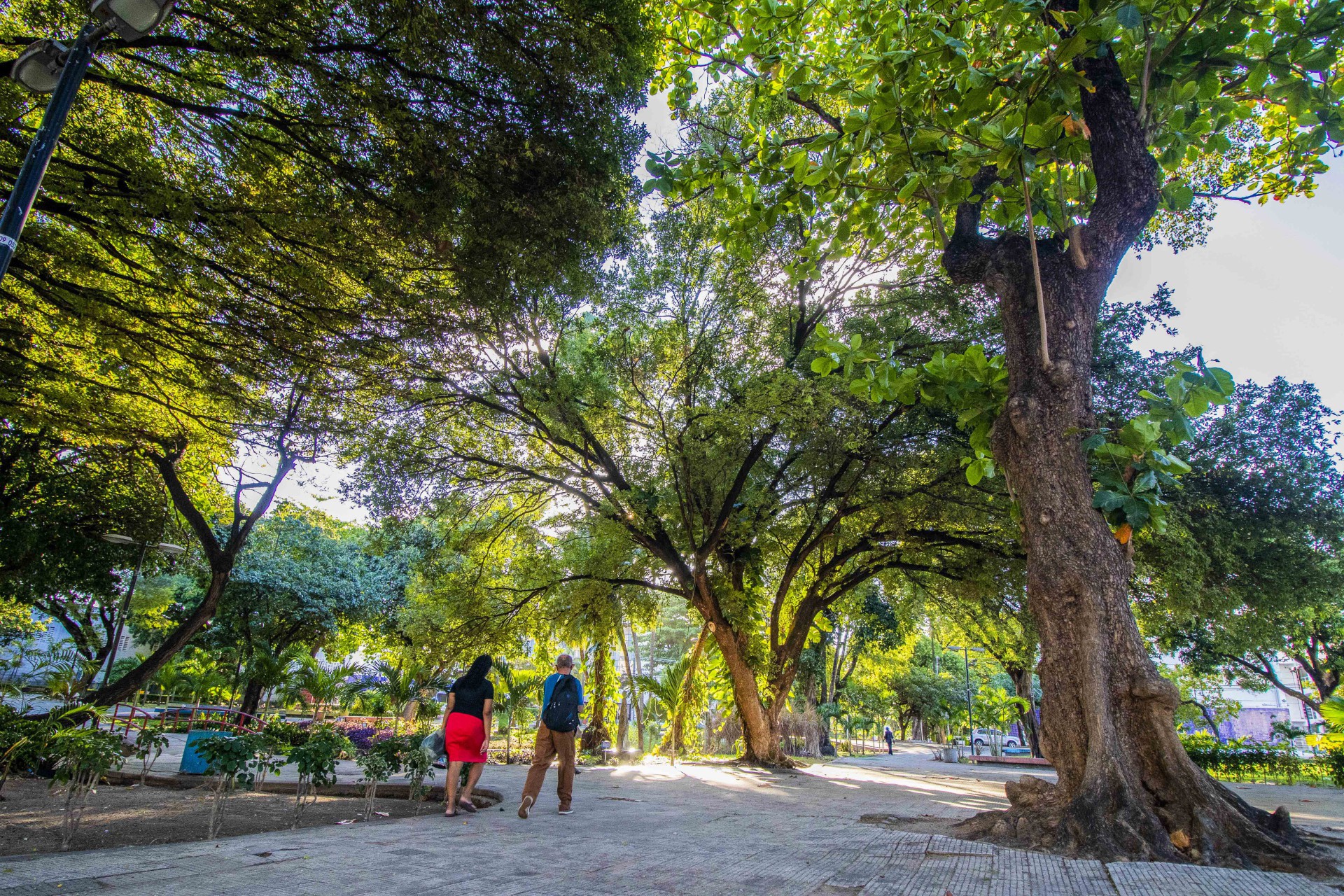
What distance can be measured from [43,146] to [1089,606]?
7.09 metres

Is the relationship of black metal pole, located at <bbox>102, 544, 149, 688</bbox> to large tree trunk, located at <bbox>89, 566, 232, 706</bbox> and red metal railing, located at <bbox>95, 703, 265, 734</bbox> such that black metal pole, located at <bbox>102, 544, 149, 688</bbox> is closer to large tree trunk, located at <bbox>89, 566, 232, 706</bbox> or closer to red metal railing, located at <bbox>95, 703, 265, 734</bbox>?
red metal railing, located at <bbox>95, 703, 265, 734</bbox>

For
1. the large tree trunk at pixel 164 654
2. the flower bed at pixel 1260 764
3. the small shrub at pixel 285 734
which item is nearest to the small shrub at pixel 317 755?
A: the small shrub at pixel 285 734

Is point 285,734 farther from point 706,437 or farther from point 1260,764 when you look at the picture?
point 1260,764

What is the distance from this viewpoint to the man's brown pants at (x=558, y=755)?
6785 mm

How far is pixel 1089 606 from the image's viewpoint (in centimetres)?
460

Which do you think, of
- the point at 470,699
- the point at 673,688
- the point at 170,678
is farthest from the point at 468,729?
the point at 170,678

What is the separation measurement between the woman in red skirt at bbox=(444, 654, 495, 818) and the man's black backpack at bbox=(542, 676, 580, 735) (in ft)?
2.02

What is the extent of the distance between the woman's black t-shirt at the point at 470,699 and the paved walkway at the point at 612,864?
98cm

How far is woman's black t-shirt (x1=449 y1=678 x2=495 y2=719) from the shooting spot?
681cm

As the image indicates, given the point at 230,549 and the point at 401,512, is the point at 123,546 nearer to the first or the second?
the point at 230,549

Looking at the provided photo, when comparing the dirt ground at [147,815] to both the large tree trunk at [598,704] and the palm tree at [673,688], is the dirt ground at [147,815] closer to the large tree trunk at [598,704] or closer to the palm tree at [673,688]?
the large tree trunk at [598,704]

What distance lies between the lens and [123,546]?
14.5m

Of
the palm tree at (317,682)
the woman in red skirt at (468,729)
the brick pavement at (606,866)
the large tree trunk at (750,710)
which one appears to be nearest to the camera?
the brick pavement at (606,866)

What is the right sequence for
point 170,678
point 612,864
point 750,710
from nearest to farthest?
point 612,864, point 750,710, point 170,678
